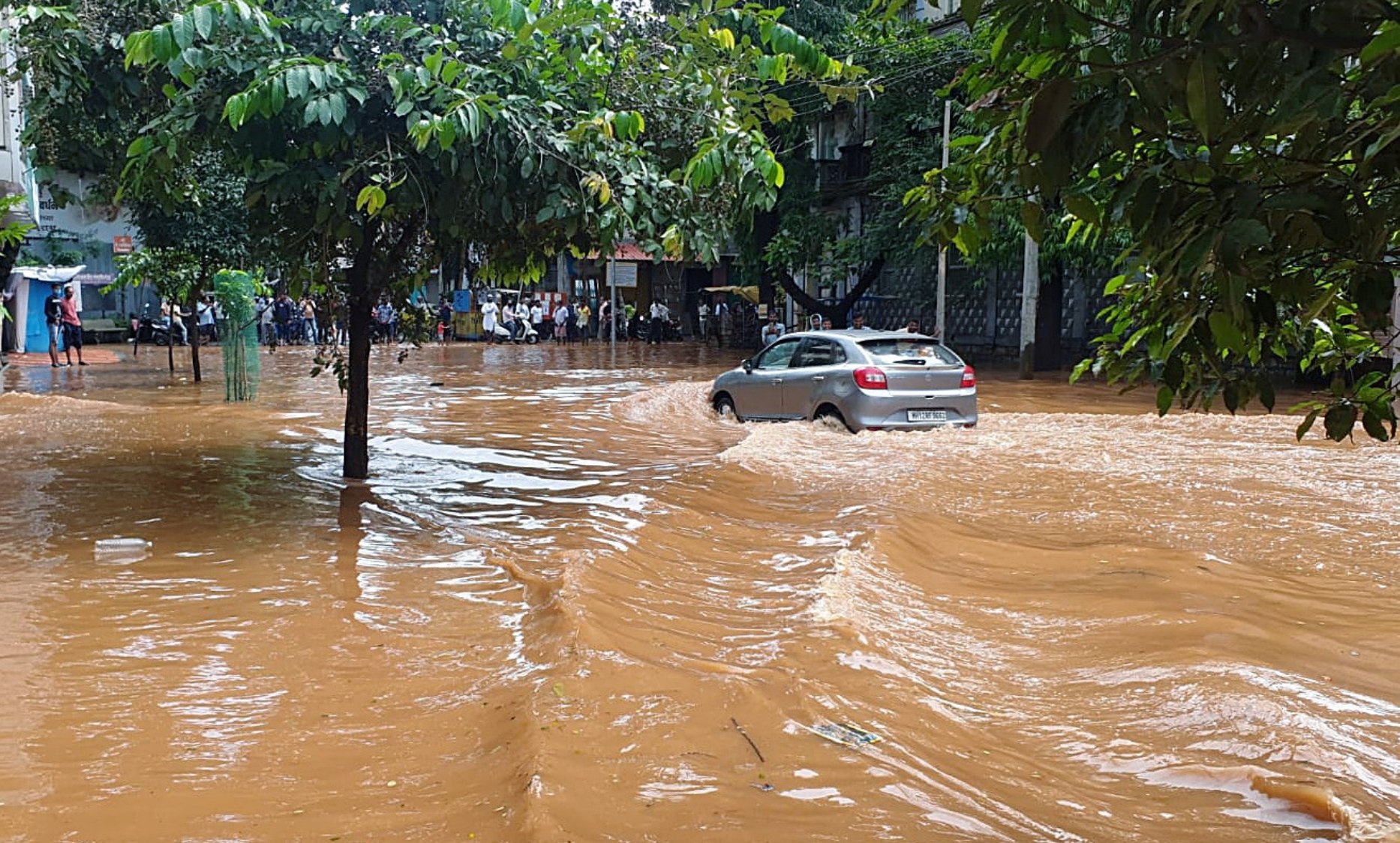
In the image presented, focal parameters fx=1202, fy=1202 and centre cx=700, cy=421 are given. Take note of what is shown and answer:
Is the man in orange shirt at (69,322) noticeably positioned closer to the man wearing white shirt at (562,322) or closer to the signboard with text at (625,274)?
the man wearing white shirt at (562,322)

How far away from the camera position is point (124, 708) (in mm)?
4949

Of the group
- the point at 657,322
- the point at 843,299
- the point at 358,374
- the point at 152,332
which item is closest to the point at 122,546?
the point at 358,374

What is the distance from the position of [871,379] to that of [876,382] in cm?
7

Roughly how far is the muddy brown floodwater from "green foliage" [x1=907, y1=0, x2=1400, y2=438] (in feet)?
6.55

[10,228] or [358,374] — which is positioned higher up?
[10,228]

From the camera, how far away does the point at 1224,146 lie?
8.39ft

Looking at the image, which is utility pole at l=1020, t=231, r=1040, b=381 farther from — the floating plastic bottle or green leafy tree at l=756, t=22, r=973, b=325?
the floating plastic bottle

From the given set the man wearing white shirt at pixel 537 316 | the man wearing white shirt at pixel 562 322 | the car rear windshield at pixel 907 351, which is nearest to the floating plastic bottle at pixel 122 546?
the car rear windshield at pixel 907 351

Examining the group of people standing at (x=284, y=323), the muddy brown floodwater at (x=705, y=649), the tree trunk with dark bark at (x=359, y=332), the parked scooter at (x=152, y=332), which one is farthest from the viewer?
the parked scooter at (x=152, y=332)

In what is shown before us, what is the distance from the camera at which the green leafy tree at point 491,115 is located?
7.25m

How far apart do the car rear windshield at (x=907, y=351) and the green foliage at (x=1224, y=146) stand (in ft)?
33.3

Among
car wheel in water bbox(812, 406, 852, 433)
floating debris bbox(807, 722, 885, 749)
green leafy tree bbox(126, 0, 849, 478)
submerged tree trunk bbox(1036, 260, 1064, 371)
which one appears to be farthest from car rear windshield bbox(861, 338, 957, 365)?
submerged tree trunk bbox(1036, 260, 1064, 371)

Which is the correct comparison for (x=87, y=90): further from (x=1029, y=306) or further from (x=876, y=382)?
(x=1029, y=306)

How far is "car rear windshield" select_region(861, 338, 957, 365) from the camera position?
1319 centimetres
